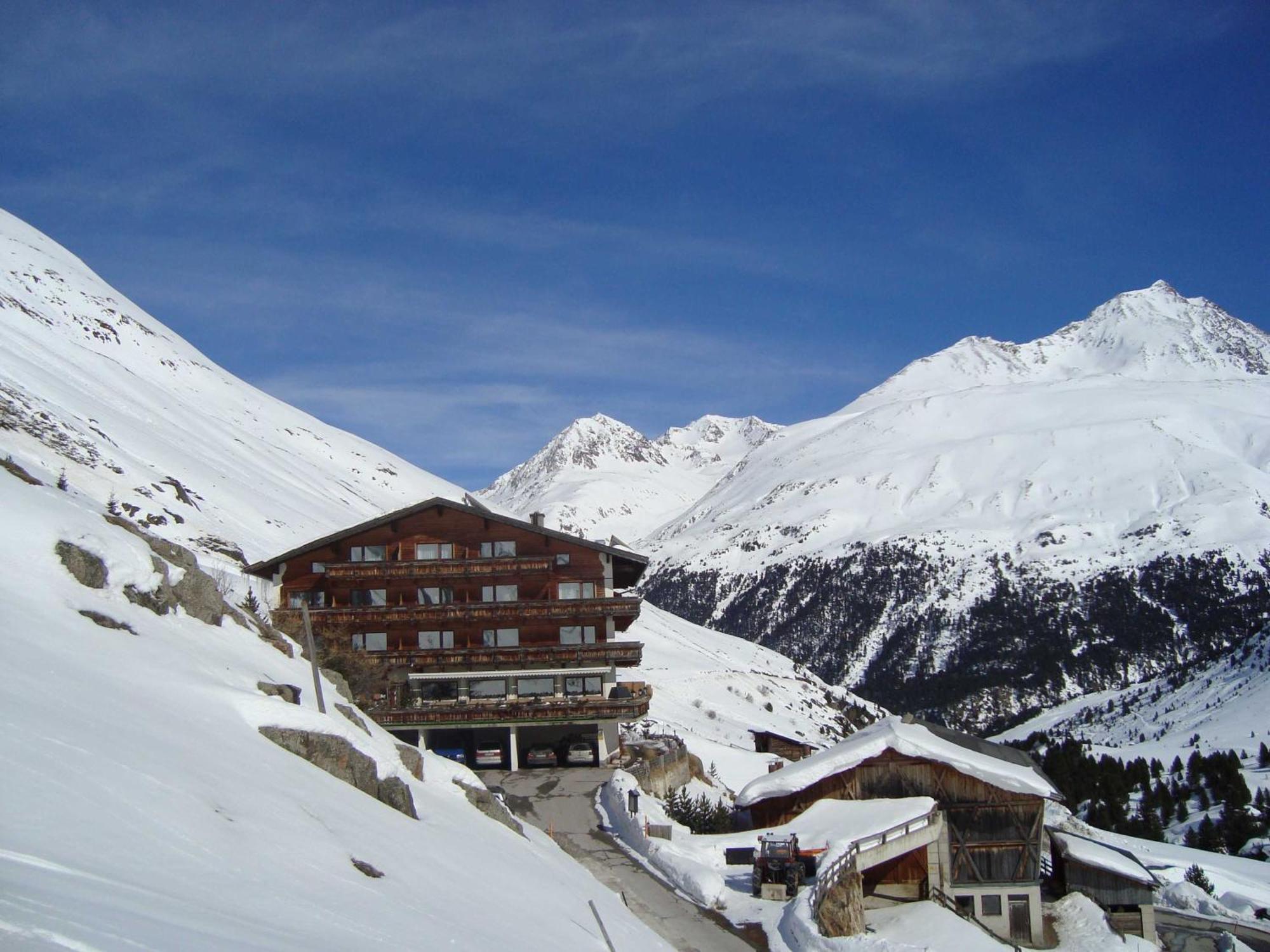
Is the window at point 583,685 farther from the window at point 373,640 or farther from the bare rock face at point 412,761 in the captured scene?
the bare rock face at point 412,761

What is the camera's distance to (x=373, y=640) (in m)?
53.3

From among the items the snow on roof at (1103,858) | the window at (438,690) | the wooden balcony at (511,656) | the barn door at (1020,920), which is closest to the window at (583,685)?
the wooden balcony at (511,656)

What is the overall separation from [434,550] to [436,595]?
2420 millimetres

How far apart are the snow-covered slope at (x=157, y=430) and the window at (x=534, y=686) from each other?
22.8 meters

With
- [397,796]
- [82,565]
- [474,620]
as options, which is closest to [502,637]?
[474,620]

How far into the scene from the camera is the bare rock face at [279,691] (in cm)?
2441

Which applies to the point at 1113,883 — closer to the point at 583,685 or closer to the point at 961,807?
the point at 961,807

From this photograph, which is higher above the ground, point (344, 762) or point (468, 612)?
point (468, 612)

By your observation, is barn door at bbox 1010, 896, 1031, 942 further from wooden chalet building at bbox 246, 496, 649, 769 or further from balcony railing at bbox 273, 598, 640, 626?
balcony railing at bbox 273, 598, 640, 626

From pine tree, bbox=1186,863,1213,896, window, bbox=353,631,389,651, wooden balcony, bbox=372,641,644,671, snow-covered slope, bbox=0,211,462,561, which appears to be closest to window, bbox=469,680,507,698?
wooden balcony, bbox=372,641,644,671

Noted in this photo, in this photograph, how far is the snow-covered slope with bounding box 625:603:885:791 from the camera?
64.8 meters

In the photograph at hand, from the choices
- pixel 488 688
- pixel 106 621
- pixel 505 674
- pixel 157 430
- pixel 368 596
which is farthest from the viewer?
pixel 157 430

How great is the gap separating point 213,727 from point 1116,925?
114 feet

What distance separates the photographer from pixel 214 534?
3098 inches
